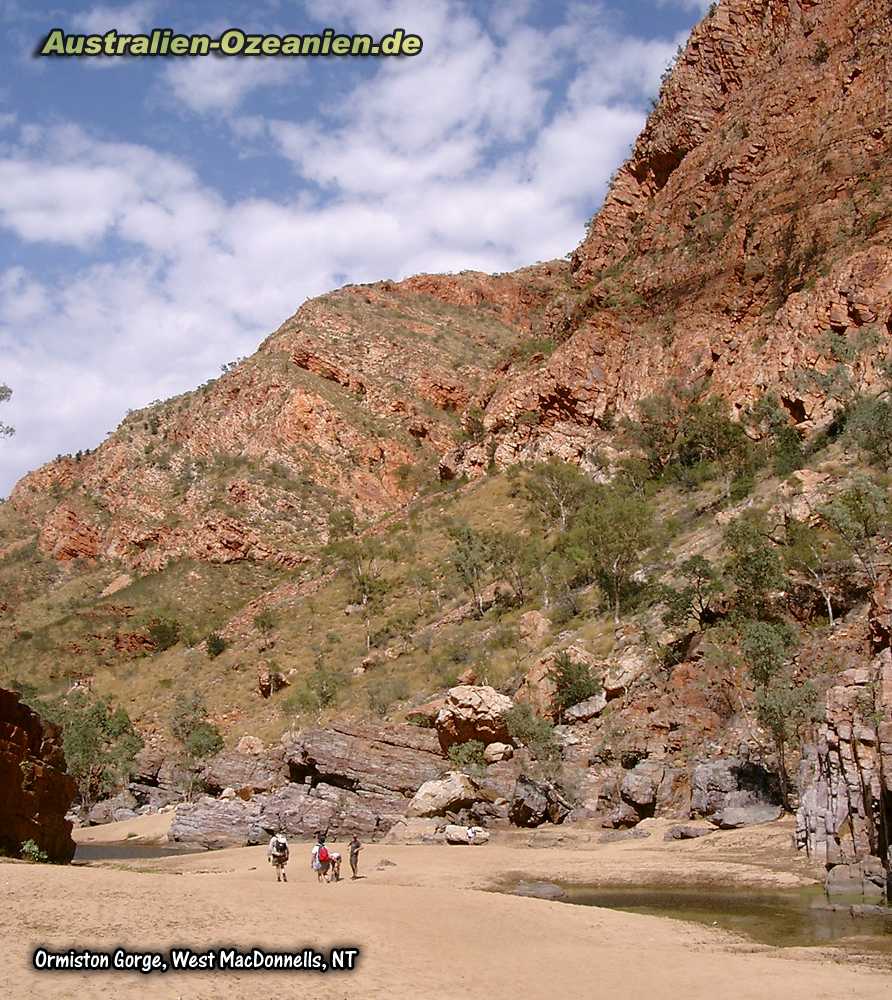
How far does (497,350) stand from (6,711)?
8425 centimetres

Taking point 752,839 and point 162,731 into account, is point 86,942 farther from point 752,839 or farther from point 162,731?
point 162,731

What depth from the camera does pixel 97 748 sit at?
44625mm

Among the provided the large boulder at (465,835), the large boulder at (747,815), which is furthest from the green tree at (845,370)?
the large boulder at (465,835)

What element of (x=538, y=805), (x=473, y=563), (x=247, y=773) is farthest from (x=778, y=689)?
(x=473, y=563)

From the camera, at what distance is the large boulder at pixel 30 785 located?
732 inches

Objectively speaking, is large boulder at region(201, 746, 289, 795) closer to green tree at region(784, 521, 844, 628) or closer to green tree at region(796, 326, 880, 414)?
green tree at region(784, 521, 844, 628)

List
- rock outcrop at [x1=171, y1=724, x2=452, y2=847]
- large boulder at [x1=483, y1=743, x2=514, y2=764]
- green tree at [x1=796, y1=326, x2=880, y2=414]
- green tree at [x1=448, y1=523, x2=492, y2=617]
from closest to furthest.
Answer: rock outcrop at [x1=171, y1=724, x2=452, y2=847] → large boulder at [x1=483, y1=743, x2=514, y2=764] → green tree at [x1=796, y1=326, x2=880, y2=414] → green tree at [x1=448, y1=523, x2=492, y2=617]

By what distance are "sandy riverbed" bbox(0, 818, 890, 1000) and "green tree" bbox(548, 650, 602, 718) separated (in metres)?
12.1

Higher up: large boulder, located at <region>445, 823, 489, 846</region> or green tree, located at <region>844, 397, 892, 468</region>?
green tree, located at <region>844, 397, 892, 468</region>

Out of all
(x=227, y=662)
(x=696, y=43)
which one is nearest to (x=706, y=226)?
(x=696, y=43)

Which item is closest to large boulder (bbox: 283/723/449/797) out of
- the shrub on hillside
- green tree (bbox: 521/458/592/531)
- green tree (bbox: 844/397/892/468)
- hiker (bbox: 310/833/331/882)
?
hiker (bbox: 310/833/331/882)

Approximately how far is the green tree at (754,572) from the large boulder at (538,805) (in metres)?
9.06

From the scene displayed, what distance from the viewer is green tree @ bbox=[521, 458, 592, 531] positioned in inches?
2036

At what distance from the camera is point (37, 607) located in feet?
238
